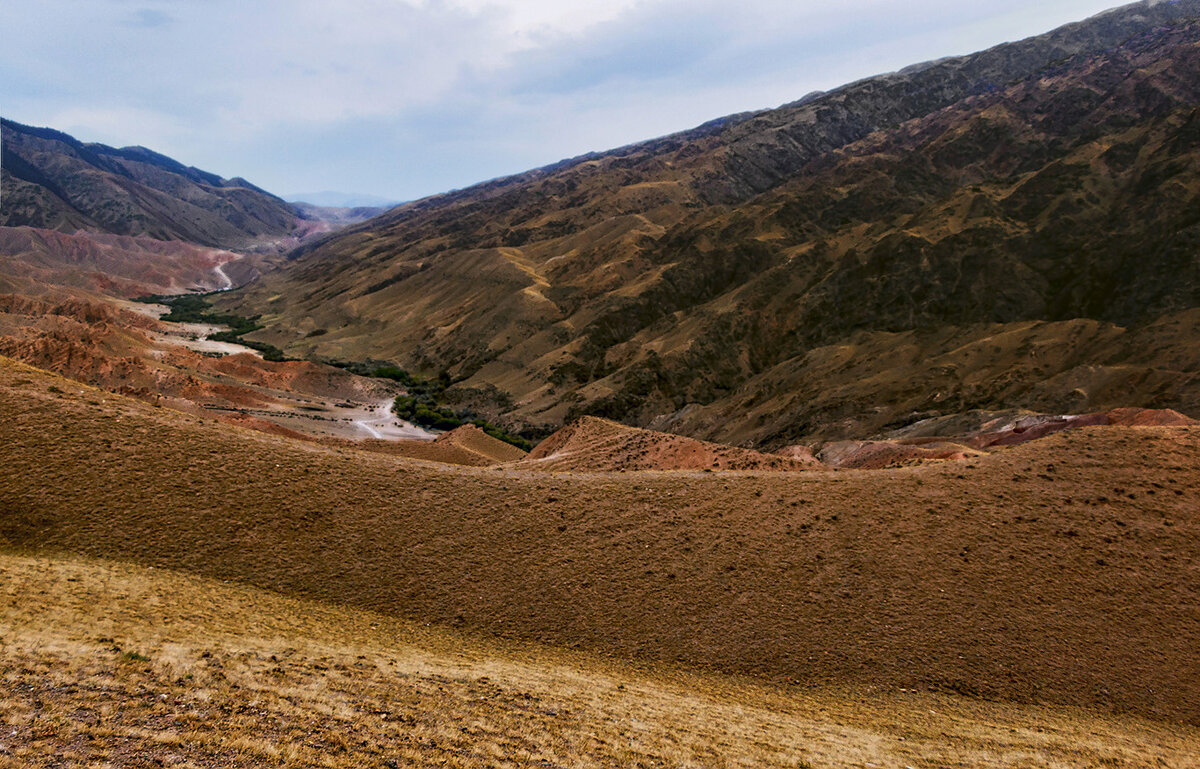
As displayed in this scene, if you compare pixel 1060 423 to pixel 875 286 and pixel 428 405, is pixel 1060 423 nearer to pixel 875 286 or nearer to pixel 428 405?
pixel 875 286

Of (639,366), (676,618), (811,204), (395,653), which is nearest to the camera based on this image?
(395,653)

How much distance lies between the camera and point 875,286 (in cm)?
8162

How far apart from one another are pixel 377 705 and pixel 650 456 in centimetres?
2388

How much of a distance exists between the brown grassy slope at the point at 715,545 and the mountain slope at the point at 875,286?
30615mm

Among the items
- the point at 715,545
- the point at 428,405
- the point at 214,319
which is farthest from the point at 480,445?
the point at 214,319

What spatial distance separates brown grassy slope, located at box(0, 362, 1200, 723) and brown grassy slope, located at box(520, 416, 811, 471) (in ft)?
18.6

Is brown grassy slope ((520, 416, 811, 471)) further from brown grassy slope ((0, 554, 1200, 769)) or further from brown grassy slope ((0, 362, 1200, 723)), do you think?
brown grassy slope ((0, 554, 1200, 769))

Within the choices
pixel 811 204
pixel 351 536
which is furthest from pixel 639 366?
pixel 351 536

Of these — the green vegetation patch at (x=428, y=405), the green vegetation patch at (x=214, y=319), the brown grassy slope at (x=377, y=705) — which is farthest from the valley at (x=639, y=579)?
the green vegetation patch at (x=214, y=319)

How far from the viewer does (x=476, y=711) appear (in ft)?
44.5

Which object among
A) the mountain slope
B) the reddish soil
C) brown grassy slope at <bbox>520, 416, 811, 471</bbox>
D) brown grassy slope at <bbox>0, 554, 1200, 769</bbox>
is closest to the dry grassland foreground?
brown grassy slope at <bbox>0, 554, 1200, 769</bbox>

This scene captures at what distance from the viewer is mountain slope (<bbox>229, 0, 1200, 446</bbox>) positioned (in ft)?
197

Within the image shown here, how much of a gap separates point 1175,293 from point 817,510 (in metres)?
64.2

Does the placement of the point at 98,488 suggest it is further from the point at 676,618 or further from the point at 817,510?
the point at 817,510
